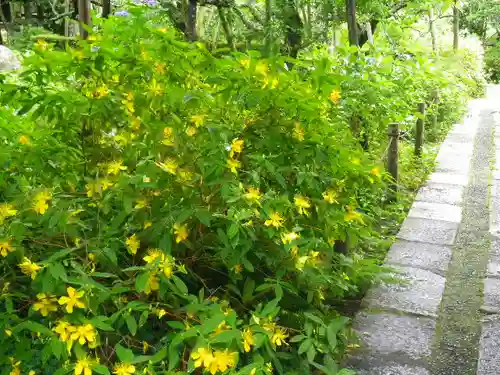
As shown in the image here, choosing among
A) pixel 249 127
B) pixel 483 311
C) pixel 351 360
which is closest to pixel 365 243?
pixel 483 311

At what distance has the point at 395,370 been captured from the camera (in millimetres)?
2451

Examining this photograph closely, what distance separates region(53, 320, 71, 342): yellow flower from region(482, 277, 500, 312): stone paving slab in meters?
2.07

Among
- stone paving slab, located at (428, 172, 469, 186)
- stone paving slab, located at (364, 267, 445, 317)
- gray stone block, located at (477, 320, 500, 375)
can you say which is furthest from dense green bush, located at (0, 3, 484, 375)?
stone paving slab, located at (428, 172, 469, 186)

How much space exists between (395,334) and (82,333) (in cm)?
148

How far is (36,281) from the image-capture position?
1793 millimetres

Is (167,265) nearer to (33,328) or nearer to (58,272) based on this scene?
(58,272)

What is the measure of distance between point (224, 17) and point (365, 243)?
2.08 m

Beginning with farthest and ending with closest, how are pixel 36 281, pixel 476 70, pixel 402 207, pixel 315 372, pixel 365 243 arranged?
pixel 476 70 → pixel 402 207 → pixel 365 243 → pixel 315 372 → pixel 36 281

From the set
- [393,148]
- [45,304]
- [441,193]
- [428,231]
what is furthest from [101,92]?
[441,193]

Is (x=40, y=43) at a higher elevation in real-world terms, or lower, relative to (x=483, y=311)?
higher

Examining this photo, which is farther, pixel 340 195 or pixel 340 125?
pixel 340 125

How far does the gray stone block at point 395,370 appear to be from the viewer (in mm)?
2426

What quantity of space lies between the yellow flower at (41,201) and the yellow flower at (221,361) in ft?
2.29

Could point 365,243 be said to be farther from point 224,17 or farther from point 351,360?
point 224,17
